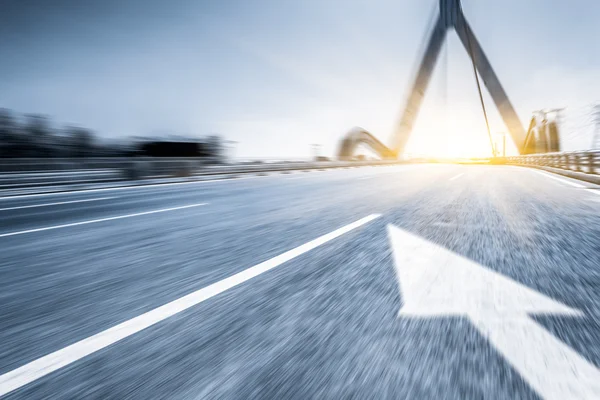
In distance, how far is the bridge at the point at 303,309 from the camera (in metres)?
1.41

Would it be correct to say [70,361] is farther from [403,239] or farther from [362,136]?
[362,136]

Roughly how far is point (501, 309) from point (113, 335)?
1.94 m

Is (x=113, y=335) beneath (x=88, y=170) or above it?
above

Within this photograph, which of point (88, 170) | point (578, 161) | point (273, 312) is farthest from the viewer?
point (88, 170)

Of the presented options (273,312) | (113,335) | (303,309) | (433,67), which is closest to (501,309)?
(303,309)

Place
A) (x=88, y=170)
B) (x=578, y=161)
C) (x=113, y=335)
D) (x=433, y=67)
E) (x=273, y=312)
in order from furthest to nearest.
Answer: (x=433, y=67) < (x=88, y=170) < (x=578, y=161) < (x=273, y=312) < (x=113, y=335)

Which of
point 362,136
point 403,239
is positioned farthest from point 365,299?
point 362,136

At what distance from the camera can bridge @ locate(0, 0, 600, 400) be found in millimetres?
1411

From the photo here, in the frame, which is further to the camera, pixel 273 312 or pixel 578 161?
pixel 578 161

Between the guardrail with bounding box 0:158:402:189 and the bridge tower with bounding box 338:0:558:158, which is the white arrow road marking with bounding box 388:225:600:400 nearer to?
the guardrail with bounding box 0:158:402:189

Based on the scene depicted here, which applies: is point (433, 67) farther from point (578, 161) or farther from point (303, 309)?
point (303, 309)

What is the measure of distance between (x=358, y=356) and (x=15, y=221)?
18.8 feet

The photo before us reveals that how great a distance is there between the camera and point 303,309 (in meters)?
2.06

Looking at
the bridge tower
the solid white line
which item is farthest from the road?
the bridge tower
